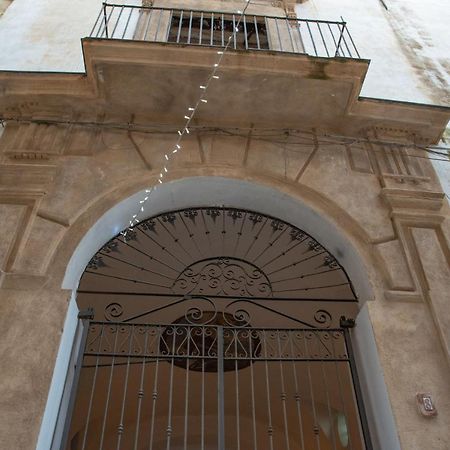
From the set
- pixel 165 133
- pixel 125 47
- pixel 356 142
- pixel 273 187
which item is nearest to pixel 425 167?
pixel 356 142

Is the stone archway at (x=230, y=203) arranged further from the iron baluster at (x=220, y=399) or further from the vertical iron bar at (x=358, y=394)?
the iron baluster at (x=220, y=399)

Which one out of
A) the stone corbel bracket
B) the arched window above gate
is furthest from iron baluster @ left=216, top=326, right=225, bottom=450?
the stone corbel bracket

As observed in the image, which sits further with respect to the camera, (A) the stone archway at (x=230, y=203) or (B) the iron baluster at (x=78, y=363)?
(A) the stone archway at (x=230, y=203)

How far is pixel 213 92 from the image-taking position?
4887 millimetres

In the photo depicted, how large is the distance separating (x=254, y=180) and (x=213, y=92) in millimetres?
978

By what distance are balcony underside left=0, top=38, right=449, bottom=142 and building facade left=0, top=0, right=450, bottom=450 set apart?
15mm

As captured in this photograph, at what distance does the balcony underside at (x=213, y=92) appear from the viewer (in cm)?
471

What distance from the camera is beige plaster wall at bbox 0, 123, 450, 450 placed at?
11.0 feet

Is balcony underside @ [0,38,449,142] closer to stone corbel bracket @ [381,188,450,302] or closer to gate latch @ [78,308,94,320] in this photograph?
stone corbel bracket @ [381,188,450,302]

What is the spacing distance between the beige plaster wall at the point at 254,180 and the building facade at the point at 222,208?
0.05 feet

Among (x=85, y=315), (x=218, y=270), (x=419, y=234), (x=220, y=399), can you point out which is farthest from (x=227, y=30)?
(x=220, y=399)

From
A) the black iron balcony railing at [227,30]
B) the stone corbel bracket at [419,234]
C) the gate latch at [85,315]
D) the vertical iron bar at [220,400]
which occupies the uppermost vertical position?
the black iron balcony railing at [227,30]

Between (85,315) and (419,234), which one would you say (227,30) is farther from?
(85,315)

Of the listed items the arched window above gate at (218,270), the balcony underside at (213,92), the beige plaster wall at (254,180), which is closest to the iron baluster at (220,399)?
the arched window above gate at (218,270)
